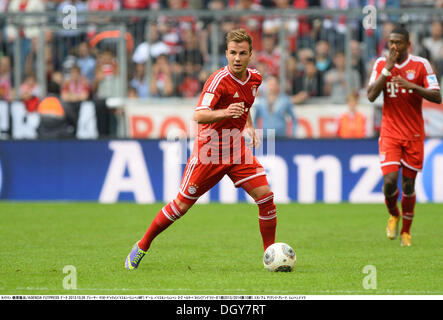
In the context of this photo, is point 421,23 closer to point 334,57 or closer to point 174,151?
point 334,57

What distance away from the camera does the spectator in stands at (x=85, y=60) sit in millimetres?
17734

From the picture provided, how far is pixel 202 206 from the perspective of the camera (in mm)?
16016

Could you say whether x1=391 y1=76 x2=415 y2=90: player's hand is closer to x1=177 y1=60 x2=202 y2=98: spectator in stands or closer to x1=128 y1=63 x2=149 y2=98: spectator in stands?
x1=177 y1=60 x2=202 y2=98: spectator in stands

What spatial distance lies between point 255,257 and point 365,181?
22.5ft

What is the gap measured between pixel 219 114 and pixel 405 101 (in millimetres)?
3561

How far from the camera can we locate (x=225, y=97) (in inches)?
336

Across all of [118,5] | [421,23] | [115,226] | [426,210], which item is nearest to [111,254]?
[115,226]

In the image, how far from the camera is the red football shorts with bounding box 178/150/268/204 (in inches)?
339

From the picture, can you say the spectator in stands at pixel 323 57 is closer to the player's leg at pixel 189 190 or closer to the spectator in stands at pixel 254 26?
the spectator in stands at pixel 254 26

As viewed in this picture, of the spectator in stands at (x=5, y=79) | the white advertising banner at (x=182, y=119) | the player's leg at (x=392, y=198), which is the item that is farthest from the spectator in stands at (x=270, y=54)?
the player's leg at (x=392, y=198)

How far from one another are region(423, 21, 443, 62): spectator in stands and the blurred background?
0.07ft

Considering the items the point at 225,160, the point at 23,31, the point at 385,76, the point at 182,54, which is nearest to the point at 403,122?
the point at 385,76

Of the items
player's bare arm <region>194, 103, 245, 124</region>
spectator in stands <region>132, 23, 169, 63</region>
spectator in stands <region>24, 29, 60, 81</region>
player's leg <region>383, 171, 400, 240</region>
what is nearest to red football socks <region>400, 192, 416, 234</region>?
player's leg <region>383, 171, 400, 240</region>

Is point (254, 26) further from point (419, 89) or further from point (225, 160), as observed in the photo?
point (225, 160)
